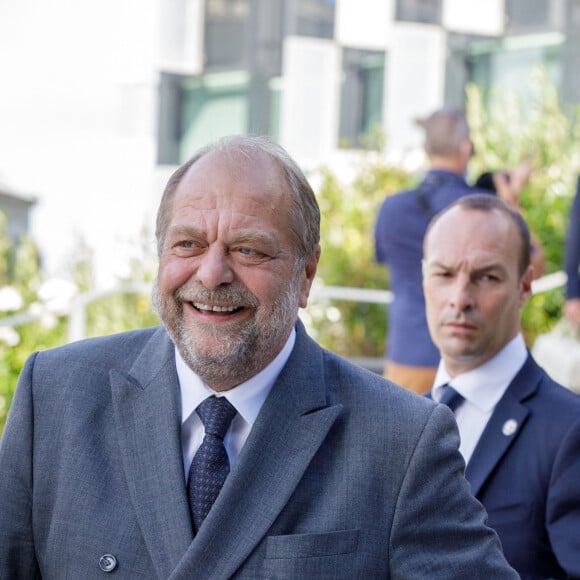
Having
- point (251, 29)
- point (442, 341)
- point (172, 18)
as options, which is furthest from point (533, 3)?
point (442, 341)

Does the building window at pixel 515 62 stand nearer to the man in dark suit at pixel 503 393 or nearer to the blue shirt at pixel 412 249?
the blue shirt at pixel 412 249

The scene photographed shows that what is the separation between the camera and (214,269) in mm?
2191

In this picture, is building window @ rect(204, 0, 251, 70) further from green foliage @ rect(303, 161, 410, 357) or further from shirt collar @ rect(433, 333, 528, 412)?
shirt collar @ rect(433, 333, 528, 412)

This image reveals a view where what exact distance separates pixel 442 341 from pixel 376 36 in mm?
8063

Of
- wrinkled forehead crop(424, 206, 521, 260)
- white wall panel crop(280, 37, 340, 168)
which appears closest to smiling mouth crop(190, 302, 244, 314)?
wrinkled forehead crop(424, 206, 521, 260)

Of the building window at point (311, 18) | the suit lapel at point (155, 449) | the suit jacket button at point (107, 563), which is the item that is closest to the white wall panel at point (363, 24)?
the building window at point (311, 18)

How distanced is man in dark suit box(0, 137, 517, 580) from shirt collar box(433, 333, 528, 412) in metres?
0.65

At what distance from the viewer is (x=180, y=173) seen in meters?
2.33

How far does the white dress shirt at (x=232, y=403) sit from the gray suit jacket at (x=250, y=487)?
0.03m

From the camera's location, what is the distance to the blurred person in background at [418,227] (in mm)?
5188

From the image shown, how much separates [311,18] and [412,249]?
5.98m

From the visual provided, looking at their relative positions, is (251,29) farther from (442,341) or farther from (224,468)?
(224,468)

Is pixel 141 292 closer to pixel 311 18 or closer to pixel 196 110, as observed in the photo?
pixel 196 110

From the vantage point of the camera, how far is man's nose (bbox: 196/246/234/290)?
2.19m
